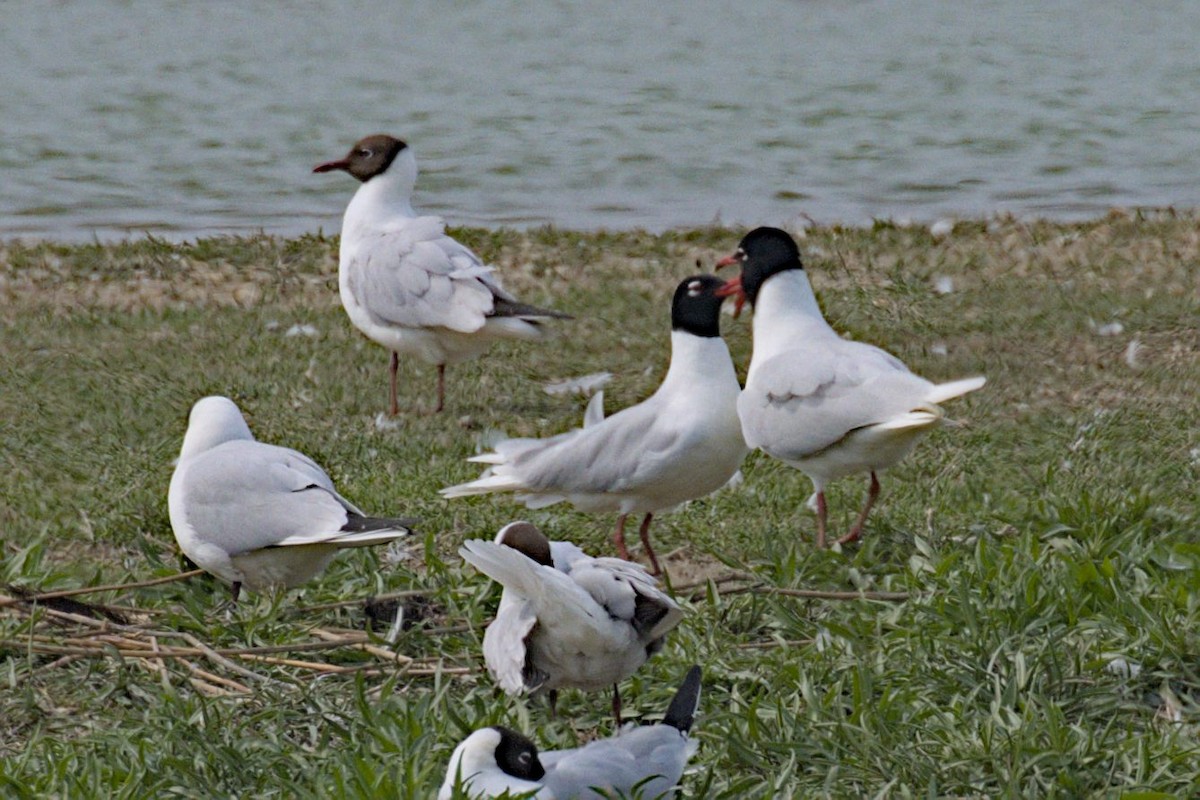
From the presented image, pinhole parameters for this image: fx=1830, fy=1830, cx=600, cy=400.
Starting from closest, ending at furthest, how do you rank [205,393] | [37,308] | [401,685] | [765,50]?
[401,685] → [205,393] → [37,308] → [765,50]

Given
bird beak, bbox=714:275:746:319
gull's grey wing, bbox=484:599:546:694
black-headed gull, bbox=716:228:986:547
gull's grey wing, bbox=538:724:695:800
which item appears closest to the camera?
gull's grey wing, bbox=538:724:695:800

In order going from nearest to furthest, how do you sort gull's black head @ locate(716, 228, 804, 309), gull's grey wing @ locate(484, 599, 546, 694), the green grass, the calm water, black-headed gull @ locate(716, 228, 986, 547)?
1. the green grass
2. gull's grey wing @ locate(484, 599, 546, 694)
3. black-headed gull @ locate(716, 228, 986, 547)
4. gull's black head @ locate(716, 228, 804, 309)
5. the calm water

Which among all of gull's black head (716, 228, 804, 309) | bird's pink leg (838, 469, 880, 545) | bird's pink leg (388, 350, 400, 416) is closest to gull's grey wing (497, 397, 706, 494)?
bird's pink leg (838, 469, 880, 545)

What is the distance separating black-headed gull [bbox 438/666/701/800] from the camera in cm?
359

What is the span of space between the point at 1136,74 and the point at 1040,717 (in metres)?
13.6

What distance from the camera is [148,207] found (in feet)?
40.7

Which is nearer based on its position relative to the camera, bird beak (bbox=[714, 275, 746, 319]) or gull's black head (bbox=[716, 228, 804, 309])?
bird beak (bbox=[714, 275, 746, 319])

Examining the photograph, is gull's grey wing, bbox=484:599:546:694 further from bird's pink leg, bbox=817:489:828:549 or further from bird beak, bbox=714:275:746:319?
bird beak, bbox=714:275:746:319

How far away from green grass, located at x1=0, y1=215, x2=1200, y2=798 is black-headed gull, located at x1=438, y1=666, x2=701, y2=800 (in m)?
0.13


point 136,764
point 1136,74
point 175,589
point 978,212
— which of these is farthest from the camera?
point 1136,74

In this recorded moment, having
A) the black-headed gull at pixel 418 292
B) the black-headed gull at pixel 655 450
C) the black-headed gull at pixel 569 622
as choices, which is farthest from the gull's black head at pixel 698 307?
the black-headed gull at pixel 569 622

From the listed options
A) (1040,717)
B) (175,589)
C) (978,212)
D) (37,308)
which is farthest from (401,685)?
(978,212)

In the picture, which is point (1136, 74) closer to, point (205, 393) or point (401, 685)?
point (205, 393)

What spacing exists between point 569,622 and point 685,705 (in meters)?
0.35
